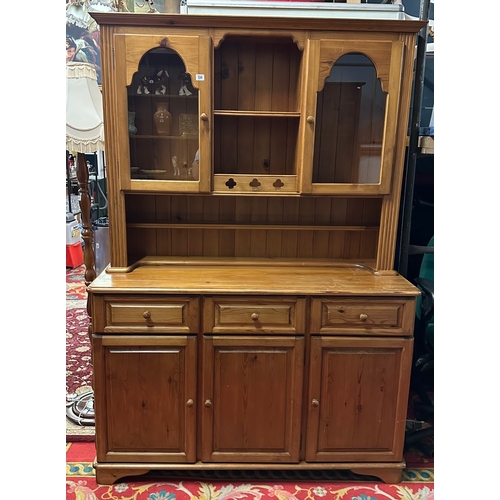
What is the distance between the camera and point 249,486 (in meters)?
1.77

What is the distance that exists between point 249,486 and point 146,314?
85cm

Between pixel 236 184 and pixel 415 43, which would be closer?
pixel 415 43

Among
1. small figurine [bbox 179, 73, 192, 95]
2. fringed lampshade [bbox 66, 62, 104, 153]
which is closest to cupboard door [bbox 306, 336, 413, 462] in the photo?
small figurine [bbox 179, 73, 192, 95]

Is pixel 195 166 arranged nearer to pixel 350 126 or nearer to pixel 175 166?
pixel 175 166

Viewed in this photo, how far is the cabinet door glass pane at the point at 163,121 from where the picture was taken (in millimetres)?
1719

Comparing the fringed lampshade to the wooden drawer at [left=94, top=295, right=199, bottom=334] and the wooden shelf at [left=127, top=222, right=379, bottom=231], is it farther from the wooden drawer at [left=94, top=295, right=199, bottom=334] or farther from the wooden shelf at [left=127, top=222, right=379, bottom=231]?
the wooden drawer at [left=94, top=295, right=199, bottom=334]

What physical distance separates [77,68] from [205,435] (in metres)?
1.65

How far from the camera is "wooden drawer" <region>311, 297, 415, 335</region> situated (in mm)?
1669

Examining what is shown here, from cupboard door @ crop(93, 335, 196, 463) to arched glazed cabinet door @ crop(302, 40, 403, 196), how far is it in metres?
0.90

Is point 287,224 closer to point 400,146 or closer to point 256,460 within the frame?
point 400,146

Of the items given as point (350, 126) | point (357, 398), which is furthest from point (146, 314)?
point (350, 126)

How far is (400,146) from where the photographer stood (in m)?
1.77

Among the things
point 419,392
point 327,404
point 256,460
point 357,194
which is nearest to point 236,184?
point 357,194

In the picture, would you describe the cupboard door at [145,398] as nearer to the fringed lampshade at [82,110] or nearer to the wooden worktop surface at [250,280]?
the wooden worktop surface at [250,280]
